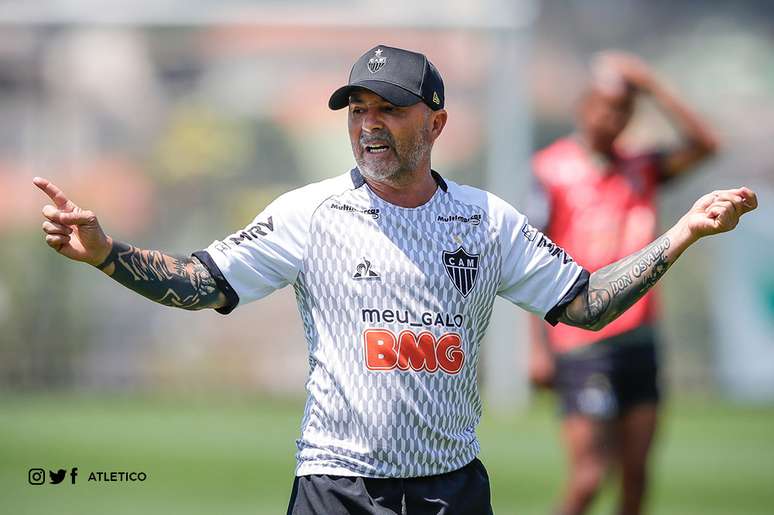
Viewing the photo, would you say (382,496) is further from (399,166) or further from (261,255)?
(399,166)

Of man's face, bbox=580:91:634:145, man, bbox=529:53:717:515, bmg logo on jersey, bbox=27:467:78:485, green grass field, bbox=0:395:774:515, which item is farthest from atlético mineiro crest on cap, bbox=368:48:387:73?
green grass field, bbox=0:395:774:515

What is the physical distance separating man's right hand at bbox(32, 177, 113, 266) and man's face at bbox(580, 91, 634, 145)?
398 centimetres

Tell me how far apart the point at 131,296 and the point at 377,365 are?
40.5ft

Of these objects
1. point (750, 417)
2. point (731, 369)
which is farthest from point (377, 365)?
point (731, 369)

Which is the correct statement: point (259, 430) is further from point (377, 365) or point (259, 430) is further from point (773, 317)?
point (377, 365)

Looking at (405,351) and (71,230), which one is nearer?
(71,230)

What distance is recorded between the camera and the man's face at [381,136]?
4078 mm

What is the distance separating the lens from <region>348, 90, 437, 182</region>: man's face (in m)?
4.08

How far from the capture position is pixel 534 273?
4.26m

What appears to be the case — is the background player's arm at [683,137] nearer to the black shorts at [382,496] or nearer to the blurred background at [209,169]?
the black shorts at [382,496]

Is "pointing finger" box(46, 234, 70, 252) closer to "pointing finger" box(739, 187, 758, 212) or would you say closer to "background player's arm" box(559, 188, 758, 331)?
"background player's arm" box(559, 188, 758, 331)

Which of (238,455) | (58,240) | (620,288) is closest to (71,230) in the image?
(58,240)

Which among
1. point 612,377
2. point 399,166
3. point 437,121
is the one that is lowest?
point 612,377

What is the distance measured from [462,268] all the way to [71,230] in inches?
48.4
